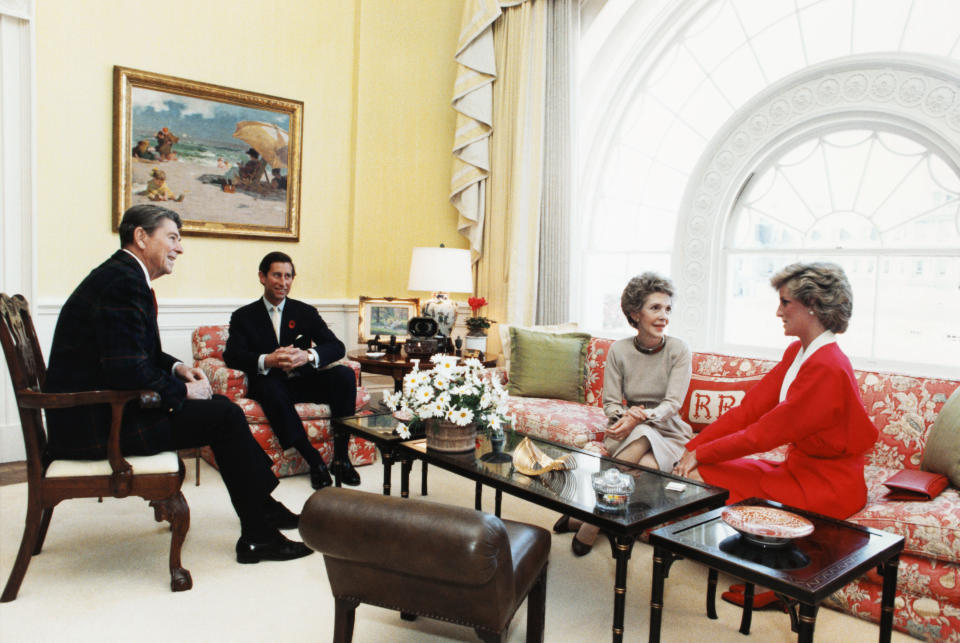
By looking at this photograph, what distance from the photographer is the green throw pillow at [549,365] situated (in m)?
4.29

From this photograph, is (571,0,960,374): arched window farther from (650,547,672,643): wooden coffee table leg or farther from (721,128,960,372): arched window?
(650,547,672,643): wooden coffee table leg

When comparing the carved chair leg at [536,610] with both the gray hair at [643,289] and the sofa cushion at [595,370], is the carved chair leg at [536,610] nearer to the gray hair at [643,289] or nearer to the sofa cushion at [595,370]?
the gray hair at [643,289]

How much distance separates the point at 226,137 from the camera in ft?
15.7

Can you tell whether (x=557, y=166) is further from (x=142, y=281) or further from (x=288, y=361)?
(x=142, y=281)

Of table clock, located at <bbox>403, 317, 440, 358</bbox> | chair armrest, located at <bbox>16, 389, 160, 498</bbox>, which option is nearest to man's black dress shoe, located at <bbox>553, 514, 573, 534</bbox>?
table clock, located at <bbox>403, 317, 440, 358</bbox>

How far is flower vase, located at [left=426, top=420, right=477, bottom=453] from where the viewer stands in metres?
2.81

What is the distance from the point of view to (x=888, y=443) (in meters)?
3.12

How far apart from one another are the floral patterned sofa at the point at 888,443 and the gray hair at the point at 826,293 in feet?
2.39

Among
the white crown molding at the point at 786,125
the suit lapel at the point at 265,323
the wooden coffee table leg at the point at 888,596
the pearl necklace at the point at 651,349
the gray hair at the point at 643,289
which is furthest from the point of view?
the suit lapel at the point at 265,323

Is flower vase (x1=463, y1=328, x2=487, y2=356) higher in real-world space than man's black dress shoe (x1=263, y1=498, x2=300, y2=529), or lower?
higher

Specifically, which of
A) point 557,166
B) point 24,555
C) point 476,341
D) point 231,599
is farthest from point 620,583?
point 557,166

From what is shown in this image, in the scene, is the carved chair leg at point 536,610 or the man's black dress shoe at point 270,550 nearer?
the carved chair leg at point 536,610

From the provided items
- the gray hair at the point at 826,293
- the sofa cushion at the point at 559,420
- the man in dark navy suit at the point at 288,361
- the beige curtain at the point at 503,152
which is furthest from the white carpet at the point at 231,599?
the beige curtain at the point at 503,152

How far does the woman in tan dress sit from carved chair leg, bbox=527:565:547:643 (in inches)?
36.4
